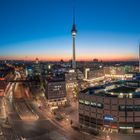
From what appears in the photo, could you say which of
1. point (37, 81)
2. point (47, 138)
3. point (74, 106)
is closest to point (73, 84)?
point (37, 81)

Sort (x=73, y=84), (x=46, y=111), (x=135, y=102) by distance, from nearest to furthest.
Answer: (x=135, y=102) → (x=46, y=111) → (x=73, y=84)

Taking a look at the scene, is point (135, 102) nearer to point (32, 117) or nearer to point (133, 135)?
point (133, 135)

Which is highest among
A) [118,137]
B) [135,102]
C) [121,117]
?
[135,102]

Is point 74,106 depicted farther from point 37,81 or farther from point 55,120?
point 37,81

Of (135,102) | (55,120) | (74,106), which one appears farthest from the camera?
(74,106)

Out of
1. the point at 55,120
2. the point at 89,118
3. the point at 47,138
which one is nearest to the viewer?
the point at 47,138

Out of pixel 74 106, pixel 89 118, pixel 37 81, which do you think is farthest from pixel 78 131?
pixel 37 81

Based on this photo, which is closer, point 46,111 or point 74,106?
point 46,111

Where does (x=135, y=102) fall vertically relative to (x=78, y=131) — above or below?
above

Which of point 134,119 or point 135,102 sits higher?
point 135,102
